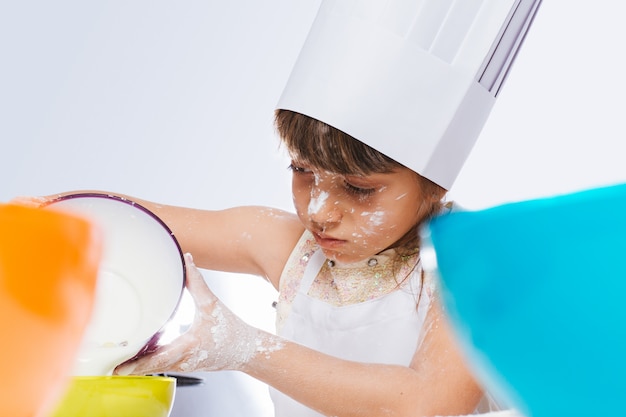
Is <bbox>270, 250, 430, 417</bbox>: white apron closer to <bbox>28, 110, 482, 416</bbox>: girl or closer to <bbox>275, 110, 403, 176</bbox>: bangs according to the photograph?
<bbox>28, 110, 482, 416</bbox>: girl

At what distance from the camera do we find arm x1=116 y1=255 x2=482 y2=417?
793mm

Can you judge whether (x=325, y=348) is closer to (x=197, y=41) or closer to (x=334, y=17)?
(x=334, y=17)

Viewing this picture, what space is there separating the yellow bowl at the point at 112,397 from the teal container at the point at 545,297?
0.27m

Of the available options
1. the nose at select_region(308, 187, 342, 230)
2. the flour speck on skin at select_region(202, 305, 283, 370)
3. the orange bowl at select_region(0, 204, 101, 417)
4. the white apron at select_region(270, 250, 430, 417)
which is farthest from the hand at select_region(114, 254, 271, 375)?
the orange bowl at select_region(0, 204, 101, 417)

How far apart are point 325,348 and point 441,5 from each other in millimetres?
503

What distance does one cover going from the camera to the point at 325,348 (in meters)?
1.10

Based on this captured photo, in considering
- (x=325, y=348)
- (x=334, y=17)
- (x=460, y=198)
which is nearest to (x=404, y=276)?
(x=325, y=348)

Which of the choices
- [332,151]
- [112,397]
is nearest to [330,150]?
[332,151]

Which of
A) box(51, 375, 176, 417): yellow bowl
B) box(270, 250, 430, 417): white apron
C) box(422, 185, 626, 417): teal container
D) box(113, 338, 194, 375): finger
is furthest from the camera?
box(270, 250, 430, 417): white apron

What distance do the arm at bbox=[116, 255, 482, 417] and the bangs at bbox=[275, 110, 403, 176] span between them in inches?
7.9

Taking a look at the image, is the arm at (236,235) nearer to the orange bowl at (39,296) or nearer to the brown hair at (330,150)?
the brown hair at (330,150)

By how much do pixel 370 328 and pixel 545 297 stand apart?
0.79 metres

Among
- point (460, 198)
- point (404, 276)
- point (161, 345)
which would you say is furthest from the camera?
point (460, 198)

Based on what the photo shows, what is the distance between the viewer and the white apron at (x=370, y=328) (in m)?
1.06
